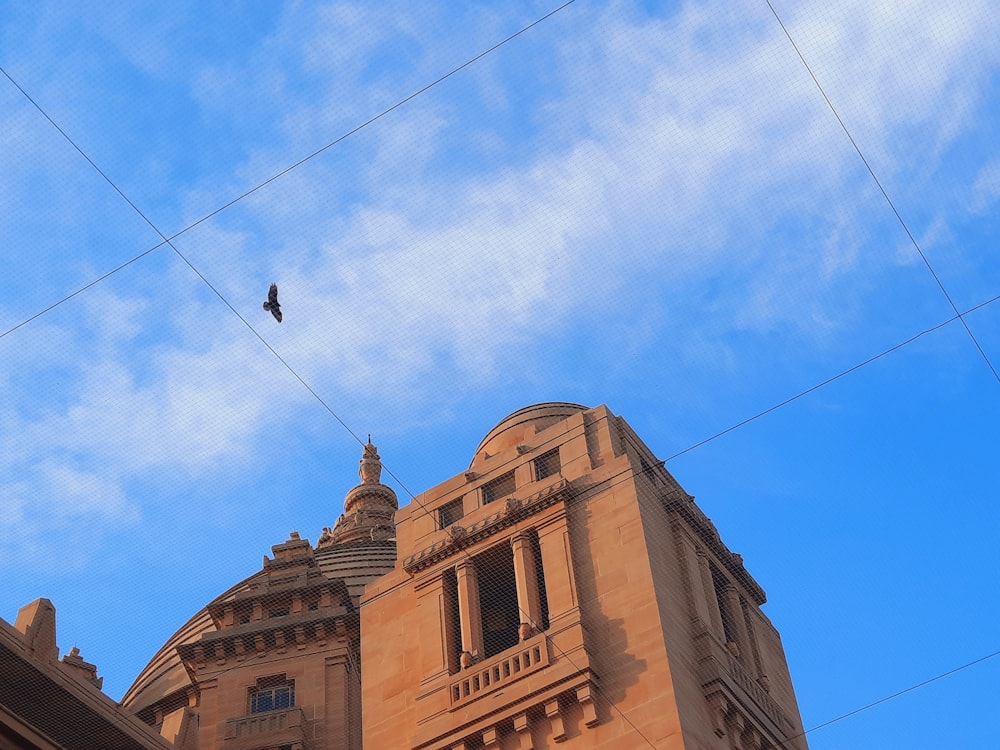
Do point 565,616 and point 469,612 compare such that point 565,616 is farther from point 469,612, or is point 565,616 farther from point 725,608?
point 725,608

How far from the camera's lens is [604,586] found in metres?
39.7

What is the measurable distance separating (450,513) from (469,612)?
469cm

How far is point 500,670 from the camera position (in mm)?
39000

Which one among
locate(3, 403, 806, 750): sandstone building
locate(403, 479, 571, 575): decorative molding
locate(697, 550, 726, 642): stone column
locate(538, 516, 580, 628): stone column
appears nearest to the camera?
locate(3, 403, 806, 750): sandstone building

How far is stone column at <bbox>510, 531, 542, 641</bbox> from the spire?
31.1m

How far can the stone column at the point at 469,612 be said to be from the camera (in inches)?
1584

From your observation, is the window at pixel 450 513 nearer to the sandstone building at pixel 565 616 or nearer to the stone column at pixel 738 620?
the sandstone building at pixel 565 616

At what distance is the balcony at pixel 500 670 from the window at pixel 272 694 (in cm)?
1810

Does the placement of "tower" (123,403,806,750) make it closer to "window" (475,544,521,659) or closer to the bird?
"window" (475,544,521,659)

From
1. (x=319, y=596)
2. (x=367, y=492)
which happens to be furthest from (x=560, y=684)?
(x=367, y=492)

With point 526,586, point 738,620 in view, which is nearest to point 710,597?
point 738,620

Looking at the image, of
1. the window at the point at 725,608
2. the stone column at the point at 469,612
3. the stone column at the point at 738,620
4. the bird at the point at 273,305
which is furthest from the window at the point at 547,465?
the bird at the point at 273,305

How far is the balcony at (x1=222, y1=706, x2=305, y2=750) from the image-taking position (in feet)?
176

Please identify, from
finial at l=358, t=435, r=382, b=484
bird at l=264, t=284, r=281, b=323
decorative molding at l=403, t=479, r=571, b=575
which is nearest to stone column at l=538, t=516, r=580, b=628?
decorative molding at l=403, t=479, r=571, b=575
